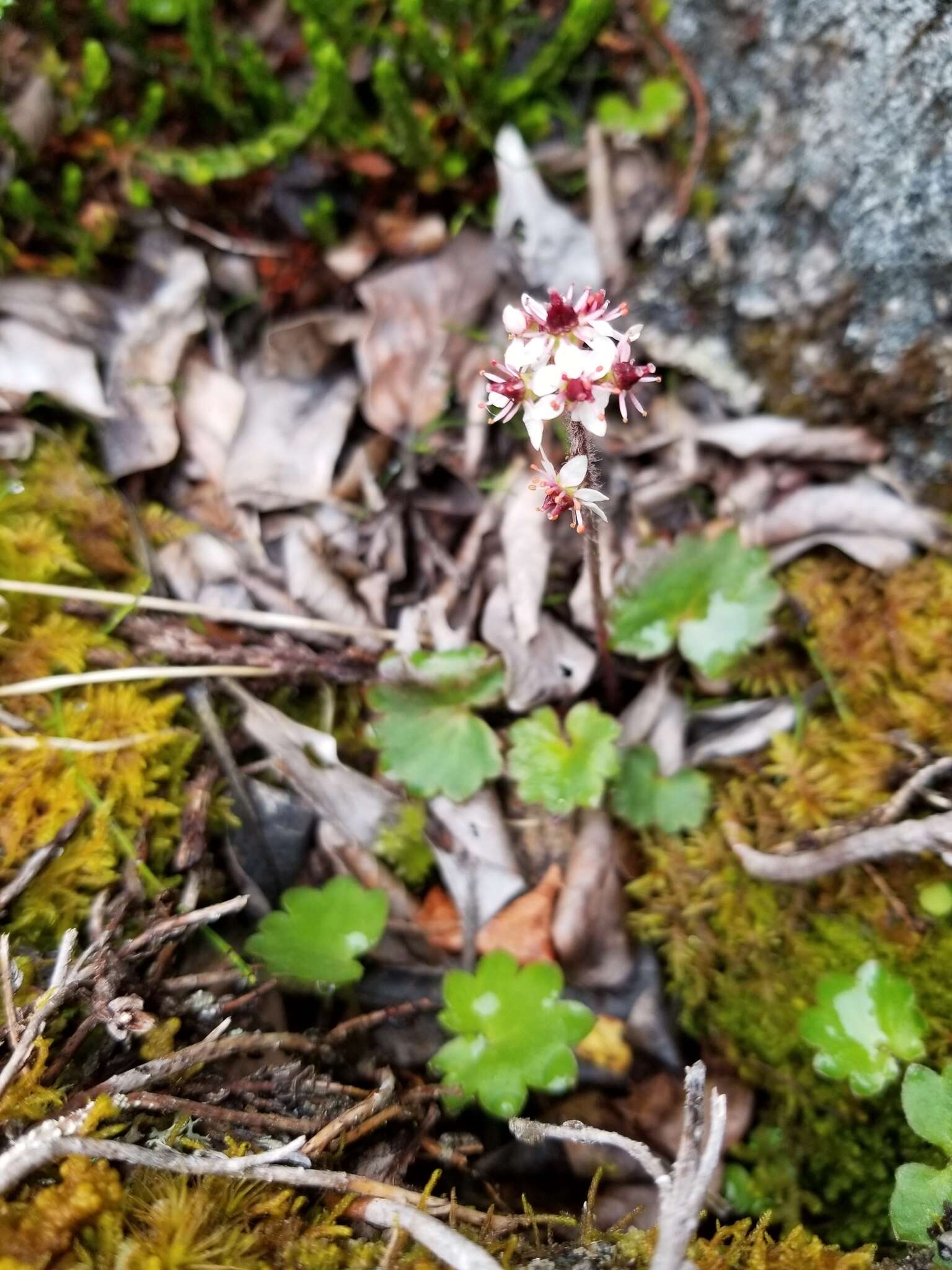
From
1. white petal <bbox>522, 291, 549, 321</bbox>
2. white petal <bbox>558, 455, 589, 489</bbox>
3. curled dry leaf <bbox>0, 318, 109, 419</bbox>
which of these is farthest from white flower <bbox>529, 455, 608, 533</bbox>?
curled dry leaf <bbox>0, 318, 109, 419</bbox>

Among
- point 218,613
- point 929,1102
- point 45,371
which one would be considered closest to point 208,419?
point 45,371

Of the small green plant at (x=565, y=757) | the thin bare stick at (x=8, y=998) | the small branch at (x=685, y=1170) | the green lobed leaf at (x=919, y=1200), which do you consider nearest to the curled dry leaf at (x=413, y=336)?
the small green plant at (x=565, y=757)

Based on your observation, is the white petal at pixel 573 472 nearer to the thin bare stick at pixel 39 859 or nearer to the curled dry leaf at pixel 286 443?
the curled dry leaf at pixel 286 443

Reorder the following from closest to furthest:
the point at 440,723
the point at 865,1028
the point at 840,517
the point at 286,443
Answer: the point at 865,1028
the point at 440,723
the point at 840,517
the point at 286,443

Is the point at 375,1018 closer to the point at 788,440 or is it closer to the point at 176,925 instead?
the point at 176,925

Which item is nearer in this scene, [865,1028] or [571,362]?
[571,362]

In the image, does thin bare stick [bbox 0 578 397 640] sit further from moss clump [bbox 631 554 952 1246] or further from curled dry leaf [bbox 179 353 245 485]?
moss clump [bbox 631 554 952 1246]

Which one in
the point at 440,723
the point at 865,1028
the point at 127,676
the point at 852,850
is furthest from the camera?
the point at 440,723
